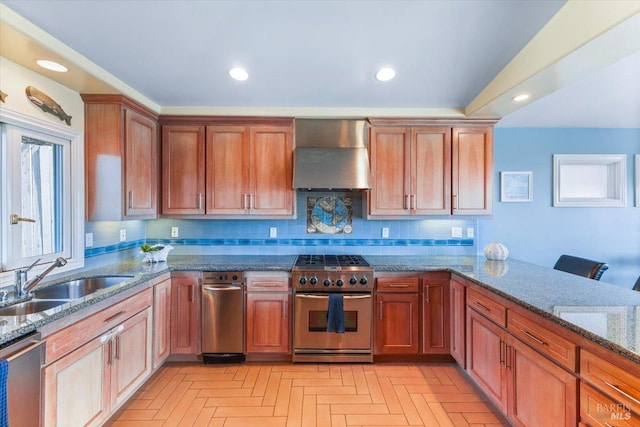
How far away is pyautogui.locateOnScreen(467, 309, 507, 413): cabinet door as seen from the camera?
1930 millimetres

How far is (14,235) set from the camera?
1.94m

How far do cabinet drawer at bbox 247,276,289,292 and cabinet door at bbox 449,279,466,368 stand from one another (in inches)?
58.5

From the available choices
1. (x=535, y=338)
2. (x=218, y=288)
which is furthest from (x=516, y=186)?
(x=218, y=288)

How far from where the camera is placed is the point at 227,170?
9.94ft

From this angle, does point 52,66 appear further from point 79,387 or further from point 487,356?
point 487,356

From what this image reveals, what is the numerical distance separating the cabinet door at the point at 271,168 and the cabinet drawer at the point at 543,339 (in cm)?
204

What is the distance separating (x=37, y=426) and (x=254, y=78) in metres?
2.52

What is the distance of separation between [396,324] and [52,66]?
3.26 metres

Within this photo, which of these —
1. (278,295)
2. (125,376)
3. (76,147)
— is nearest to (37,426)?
(125,376)

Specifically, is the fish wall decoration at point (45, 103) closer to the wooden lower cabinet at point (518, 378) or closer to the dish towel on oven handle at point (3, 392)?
the dish towel on oven handle at point (3, 392)

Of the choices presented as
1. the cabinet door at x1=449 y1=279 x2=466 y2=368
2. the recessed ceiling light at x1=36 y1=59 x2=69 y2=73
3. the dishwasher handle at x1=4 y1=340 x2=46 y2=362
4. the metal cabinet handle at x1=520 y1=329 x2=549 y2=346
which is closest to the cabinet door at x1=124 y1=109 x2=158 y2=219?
the recessed ceiling light at x1=36 y1=59 x2=69 y2=73

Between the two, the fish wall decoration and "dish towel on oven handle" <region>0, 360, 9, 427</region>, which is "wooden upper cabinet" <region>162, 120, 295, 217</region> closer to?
the fish wall decoration

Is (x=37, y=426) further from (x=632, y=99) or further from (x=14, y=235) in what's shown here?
(x=632, y=99)

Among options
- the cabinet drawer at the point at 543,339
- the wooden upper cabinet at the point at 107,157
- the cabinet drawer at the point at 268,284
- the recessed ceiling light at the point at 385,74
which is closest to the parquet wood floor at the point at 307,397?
the cabinet drawer at the point at 268,284
